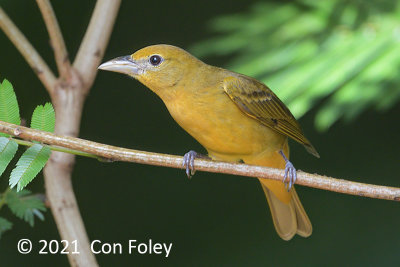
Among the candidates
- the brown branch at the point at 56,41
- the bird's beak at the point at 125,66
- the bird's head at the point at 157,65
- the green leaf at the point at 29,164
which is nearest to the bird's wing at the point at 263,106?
the bird's head at the point at 157,65

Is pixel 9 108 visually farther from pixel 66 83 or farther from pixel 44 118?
pixel 66 83

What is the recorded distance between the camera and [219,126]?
2.02 metres

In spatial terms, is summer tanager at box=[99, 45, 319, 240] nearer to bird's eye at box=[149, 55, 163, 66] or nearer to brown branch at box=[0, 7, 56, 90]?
bird's eye at box=[149, 55, 163, 66]

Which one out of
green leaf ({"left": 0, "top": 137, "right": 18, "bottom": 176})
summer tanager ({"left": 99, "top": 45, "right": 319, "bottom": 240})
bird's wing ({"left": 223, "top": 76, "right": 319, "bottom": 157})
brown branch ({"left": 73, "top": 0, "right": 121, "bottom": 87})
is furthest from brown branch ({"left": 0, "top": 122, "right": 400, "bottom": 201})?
brown branch ({"left": 73, "top": 0, "right": 121, "bottom": 87})

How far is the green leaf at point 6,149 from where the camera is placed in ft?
4.58

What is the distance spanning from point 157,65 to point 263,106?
47 centimetres

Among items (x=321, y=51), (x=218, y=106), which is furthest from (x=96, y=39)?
(x=321, y=51)

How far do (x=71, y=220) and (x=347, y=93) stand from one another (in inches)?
45.8

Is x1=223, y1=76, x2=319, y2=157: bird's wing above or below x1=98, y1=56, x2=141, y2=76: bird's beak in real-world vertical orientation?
below

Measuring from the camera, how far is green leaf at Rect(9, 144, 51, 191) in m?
1.34

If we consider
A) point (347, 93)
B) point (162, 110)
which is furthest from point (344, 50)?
point (162, 110)

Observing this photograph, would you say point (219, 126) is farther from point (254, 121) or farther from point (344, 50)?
point (344, 50)

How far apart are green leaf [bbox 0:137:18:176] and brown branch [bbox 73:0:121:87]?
0.74 metres

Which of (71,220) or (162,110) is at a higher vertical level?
(162,110)
